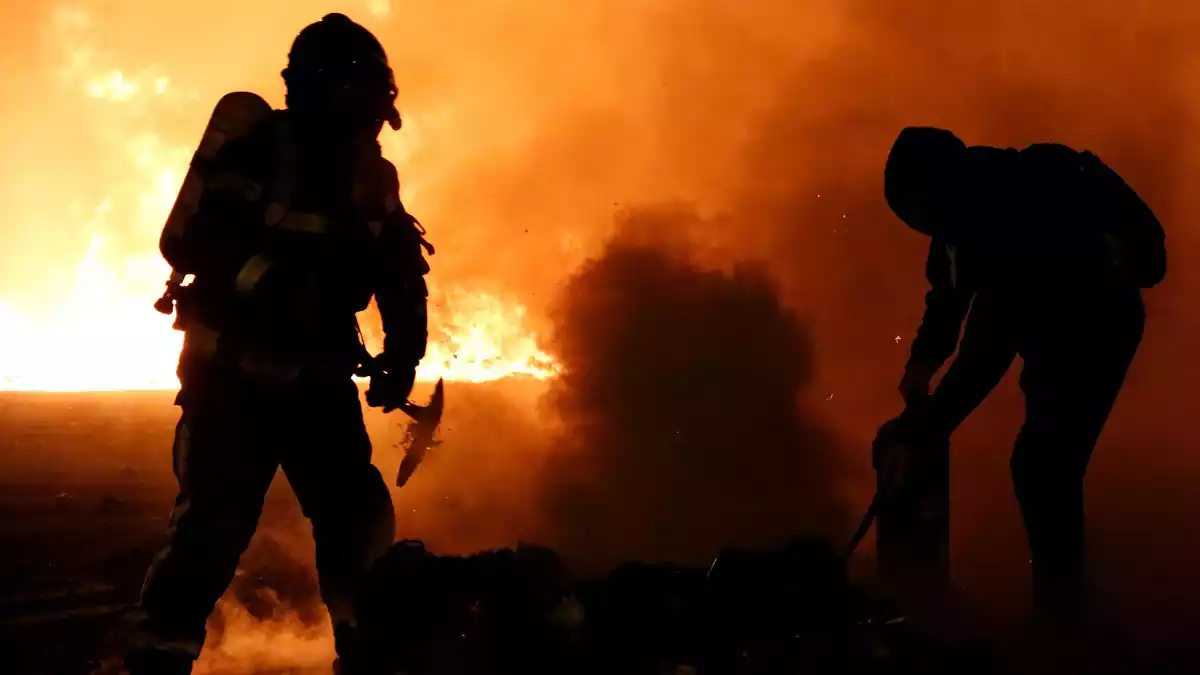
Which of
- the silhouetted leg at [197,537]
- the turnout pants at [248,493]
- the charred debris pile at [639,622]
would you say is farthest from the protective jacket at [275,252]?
the charred debris pile at [639,622]

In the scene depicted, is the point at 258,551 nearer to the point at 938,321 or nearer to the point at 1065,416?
the point at 938,321

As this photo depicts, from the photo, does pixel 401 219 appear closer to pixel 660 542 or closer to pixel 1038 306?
pixel 1038 306

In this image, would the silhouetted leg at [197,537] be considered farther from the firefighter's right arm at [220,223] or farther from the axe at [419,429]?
the axe at [419,429]

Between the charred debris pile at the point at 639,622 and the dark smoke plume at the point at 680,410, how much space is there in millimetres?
3782

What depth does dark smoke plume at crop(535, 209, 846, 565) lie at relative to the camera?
9.26m

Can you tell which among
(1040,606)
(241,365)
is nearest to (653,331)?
(1040,606)

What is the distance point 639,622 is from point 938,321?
2329mm

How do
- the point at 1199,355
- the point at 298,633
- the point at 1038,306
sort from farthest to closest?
the point at 1199,355
the point at 298,633
the point at 1038,306

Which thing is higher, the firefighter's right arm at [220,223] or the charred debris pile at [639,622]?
the firefighter's right arm at [220,223]

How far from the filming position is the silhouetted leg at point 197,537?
2990 millimetres

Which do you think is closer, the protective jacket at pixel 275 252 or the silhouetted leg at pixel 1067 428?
the protective jacket at pixel 275 252

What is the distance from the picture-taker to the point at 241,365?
124 inches

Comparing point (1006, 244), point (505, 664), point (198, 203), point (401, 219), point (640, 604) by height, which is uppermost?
point (1006, 244)

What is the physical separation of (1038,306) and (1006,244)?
35 cm
